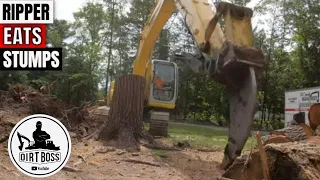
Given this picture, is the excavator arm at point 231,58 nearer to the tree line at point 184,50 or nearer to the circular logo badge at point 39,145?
the circular logo badge at point 39,145

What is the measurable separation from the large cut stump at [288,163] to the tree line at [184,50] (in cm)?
2255

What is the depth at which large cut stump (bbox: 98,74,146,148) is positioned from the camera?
818cm

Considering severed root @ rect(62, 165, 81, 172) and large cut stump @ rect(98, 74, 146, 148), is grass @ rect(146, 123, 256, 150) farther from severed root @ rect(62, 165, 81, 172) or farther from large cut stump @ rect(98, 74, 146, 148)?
severed root @ rect(62, 165, 81, 172)

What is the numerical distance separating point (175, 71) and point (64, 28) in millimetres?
25739

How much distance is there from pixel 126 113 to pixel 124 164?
7.31 feet

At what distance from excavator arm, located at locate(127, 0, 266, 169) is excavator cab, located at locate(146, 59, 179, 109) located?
479cm

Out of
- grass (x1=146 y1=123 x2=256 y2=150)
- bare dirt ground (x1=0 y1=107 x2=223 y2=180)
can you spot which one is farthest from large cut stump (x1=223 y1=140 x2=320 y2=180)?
grass (x1=146 y1=123 x2=256 y2=150)

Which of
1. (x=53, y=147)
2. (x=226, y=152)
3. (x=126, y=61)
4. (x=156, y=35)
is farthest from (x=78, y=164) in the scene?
(x=126, y=61)

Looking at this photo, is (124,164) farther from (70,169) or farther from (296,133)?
(296,133)

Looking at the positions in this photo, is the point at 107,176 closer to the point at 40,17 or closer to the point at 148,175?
the point at 148,175

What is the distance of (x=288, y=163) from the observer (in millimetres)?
4121

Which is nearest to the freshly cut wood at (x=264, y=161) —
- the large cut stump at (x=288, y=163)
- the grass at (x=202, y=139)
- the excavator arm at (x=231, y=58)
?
the large cut stump at (x=288, y=163)

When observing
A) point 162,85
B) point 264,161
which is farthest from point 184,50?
point 264,161

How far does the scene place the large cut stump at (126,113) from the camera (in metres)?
8.18
